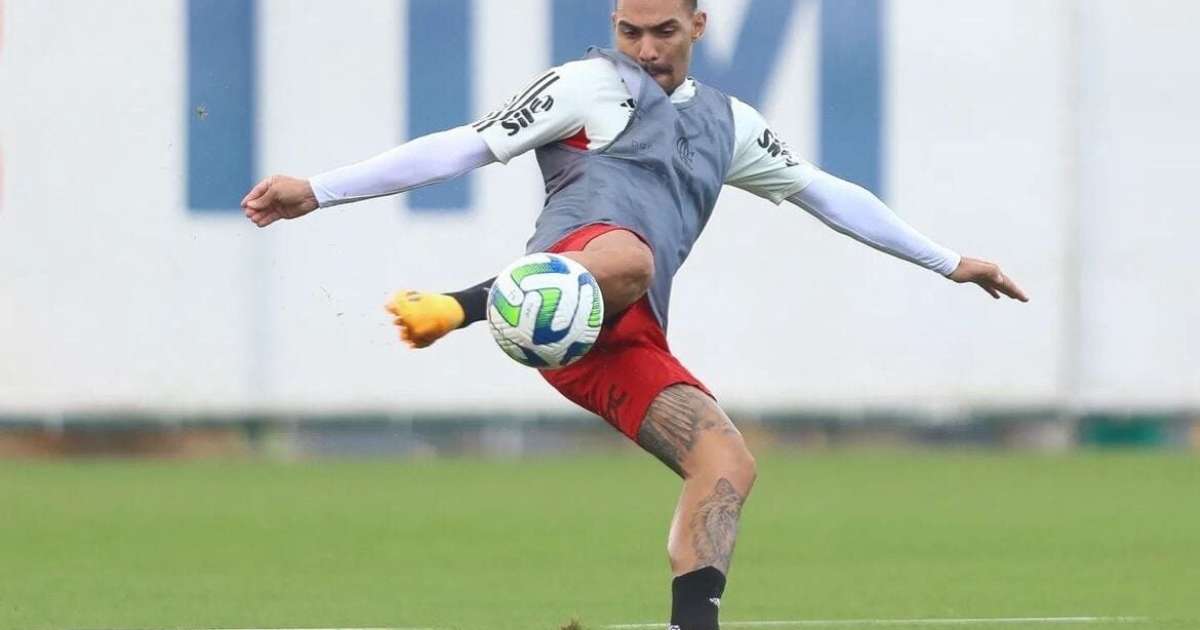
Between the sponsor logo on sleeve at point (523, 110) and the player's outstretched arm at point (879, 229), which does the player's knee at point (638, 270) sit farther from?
the player's outstretched arm at point (879, 229)

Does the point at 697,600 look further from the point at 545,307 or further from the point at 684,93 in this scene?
the point at 684,93

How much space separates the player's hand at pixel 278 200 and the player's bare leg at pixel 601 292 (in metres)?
0.38

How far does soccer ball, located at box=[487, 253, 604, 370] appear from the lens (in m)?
5.37

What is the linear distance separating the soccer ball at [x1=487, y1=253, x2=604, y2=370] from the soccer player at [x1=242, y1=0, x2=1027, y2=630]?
0.08 metres

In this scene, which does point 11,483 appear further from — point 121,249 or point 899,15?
point 899,15

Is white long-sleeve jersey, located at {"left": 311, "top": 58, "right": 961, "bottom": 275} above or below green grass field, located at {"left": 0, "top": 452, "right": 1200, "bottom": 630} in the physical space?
above

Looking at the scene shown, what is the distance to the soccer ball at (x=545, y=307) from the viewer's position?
5.37 meters

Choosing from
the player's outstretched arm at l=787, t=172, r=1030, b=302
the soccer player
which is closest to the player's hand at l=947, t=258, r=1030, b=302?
the player's outstretched arm at l=787, t=172, r=1030, b=302

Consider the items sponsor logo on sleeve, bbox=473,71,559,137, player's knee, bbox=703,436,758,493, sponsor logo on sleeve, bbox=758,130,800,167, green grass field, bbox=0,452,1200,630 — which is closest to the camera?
player's knee, bbox=703,436,758,493

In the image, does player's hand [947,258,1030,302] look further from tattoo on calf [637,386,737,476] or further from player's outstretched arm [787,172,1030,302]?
tattoo on calf [637,386,737,476]

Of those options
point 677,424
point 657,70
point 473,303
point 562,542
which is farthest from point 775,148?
point 562,542

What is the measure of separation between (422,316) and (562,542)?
193 inches

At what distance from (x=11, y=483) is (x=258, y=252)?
79.5 inches

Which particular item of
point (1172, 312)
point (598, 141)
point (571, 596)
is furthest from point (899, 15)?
point (598, 141)
